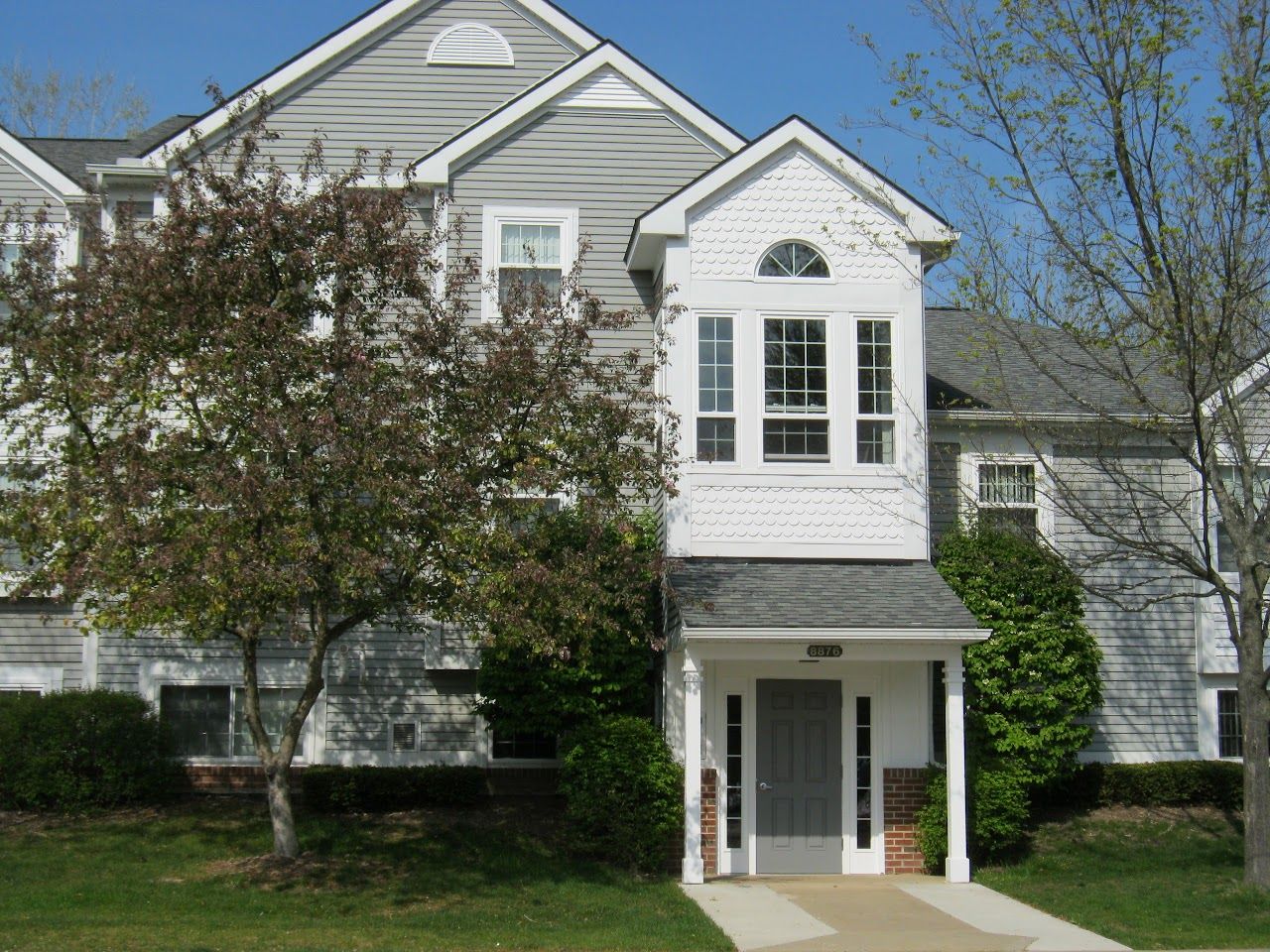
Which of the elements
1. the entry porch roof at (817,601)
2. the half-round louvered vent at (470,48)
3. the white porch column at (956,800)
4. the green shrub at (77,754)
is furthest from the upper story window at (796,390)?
the green shrub at (77,754)

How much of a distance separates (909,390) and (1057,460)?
3.18 metres

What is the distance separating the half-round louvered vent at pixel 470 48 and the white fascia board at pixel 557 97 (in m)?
1.72

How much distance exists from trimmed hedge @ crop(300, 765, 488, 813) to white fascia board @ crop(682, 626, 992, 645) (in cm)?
424

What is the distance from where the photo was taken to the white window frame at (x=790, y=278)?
16.5m

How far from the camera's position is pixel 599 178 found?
60.5 ft

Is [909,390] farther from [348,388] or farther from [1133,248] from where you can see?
[348,388]

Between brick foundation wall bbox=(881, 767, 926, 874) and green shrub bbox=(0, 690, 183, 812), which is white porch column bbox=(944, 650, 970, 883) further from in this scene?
green shrub bbox=(0, 690, 183, 812)

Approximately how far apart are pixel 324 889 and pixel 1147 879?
8.83 m

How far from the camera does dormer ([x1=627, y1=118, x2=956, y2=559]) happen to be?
16016mm

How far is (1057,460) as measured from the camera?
18.2 meters

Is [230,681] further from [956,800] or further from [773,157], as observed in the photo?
[773,157]

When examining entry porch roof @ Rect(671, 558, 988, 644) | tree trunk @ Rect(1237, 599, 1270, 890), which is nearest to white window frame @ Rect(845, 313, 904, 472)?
entry porch roof @ Rect(671, 558, 988, 644)

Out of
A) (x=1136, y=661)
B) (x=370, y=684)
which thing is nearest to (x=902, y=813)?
(x=1136, y=661)

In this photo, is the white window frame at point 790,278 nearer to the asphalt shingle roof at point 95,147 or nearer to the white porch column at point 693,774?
the white porch column at point 693,774
